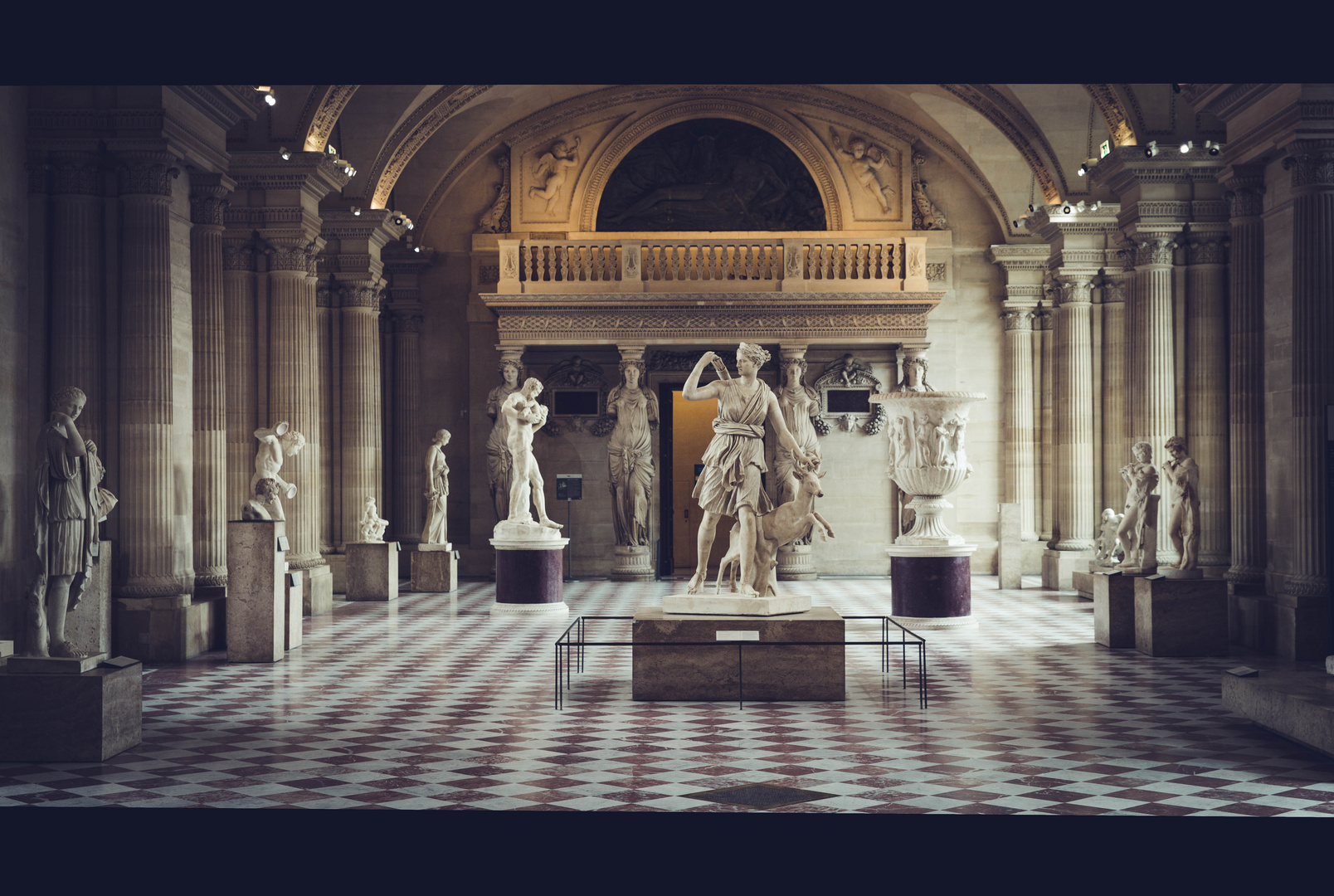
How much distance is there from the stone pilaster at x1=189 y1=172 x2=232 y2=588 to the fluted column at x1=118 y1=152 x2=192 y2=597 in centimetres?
127

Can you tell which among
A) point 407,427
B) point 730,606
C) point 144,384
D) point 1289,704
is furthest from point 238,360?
point 1289,704

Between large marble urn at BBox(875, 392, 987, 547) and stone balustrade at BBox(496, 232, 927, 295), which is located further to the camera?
stone balustrade at BBox(496, 232, 927, 295)

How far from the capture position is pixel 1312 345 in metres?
11.5

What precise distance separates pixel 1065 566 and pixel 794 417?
5.01m

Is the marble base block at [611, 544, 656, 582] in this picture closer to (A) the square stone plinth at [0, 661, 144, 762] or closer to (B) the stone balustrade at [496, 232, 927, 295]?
(B) the stone balustrade at [496, 232, 927, 295]

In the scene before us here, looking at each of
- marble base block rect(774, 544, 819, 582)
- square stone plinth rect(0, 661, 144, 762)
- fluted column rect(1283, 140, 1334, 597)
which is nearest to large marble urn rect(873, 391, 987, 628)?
fluted column rect(1283, 140, 1334, 597)

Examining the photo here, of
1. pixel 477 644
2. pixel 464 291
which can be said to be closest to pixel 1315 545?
pixel 477 644

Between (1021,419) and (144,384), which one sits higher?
(144,384)

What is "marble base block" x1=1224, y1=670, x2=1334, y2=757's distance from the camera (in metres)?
7.43

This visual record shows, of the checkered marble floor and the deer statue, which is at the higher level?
the deer statue

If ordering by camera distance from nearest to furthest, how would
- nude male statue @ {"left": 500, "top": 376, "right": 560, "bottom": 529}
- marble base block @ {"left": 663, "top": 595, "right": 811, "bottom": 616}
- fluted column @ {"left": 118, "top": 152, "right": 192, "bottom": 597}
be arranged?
marble base block @ {"left": 663, "top": 595, "right": 811, "bottom": 616}, fluted column @ {"left": 118, "top": 152, "right": 192, "bottom": 597}, nude male statue @ {"left": 500, "top": 376, "right": 560, "bottom": 529}

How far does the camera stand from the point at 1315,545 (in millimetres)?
11477

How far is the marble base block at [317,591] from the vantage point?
1633cm

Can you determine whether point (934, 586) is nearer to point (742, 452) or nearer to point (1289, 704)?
point (742, 452)
